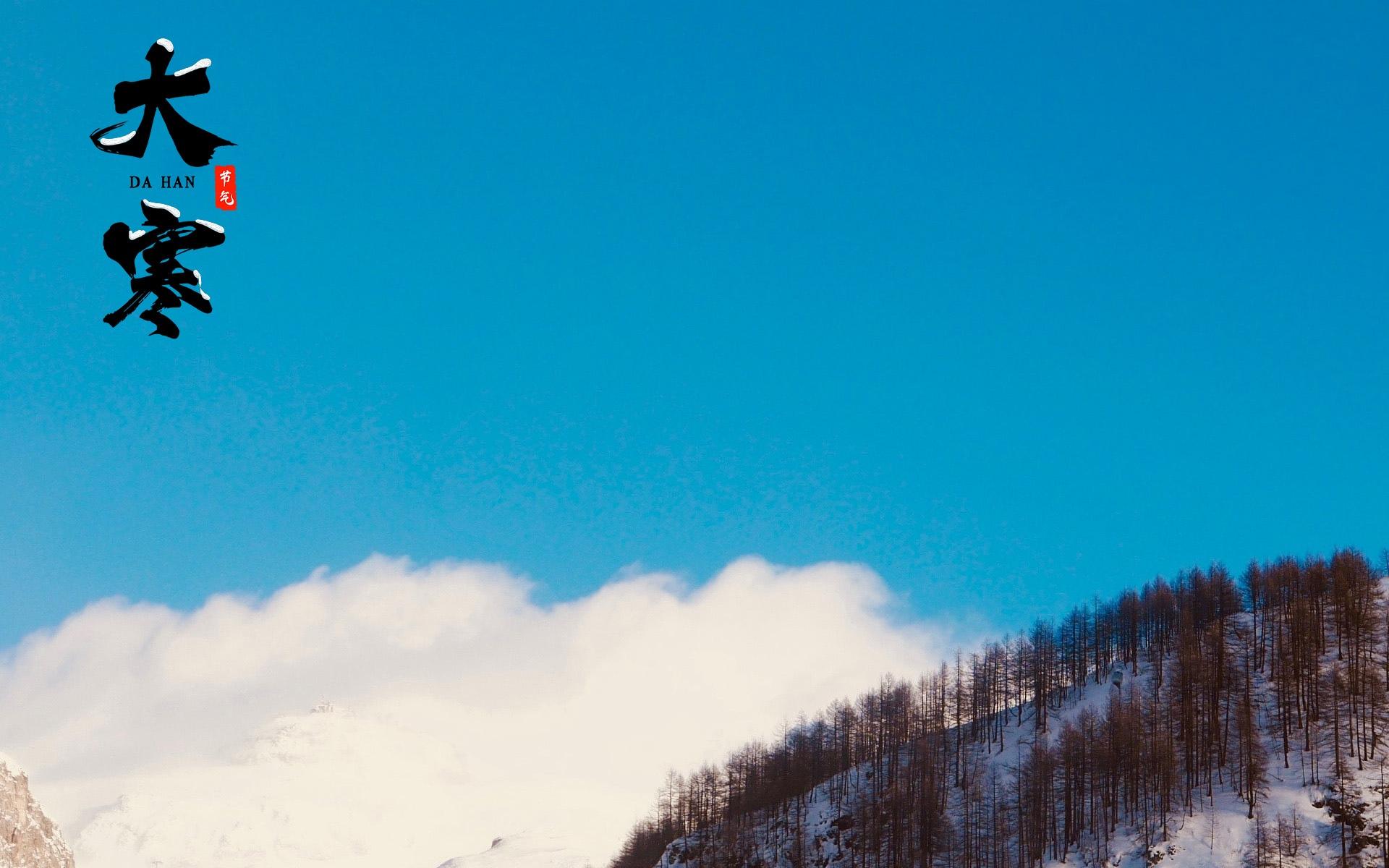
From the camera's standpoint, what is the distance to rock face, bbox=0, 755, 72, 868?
320 feet

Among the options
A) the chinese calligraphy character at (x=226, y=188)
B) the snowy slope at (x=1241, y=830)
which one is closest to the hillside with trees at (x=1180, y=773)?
the snowy slope at (x=1241, y=830)

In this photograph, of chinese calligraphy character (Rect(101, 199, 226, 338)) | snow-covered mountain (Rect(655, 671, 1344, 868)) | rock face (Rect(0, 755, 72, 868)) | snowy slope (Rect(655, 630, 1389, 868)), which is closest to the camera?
chinese calligraphy character (Rect(101, 199, 226, 338))

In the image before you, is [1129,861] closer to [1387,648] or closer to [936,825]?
[936,825]

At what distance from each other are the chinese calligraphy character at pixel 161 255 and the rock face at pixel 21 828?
231ft

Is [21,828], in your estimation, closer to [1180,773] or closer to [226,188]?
[226,188]

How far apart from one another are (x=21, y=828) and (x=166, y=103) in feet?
258

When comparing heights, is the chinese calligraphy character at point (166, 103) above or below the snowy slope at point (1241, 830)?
above

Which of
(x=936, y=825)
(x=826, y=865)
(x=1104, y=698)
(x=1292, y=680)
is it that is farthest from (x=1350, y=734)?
(x=826, y=865)

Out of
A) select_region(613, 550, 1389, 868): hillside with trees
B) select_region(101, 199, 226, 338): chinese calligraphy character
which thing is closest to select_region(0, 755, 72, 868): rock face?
select_region(101, 199, 226, 338): chinese calligraphy character

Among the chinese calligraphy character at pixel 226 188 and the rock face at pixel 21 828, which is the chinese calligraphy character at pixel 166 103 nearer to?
the chinese calligraphy character at pixel 226 188

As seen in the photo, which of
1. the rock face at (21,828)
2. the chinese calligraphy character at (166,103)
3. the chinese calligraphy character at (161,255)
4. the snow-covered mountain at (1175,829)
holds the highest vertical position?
the chinese calligraphy character at (166,103)

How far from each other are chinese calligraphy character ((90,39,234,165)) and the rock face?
74.7m

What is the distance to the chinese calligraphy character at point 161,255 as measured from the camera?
52.6m

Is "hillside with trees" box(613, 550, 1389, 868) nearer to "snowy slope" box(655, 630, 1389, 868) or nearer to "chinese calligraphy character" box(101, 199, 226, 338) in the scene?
"snowy slope" box(655, 630, 1389, 868)
